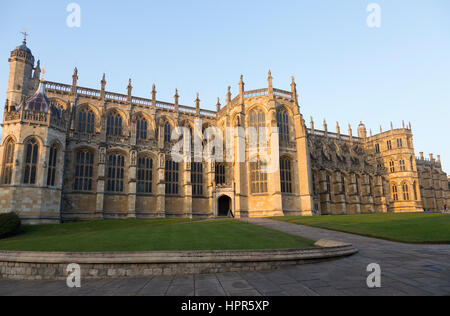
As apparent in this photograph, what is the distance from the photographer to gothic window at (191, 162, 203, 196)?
38.9 m

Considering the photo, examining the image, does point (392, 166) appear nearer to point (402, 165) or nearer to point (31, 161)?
point (402, 165)

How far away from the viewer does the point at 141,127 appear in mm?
Answer: 38344

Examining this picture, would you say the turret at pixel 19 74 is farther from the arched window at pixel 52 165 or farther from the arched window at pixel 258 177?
the arched window at pixel 258 177

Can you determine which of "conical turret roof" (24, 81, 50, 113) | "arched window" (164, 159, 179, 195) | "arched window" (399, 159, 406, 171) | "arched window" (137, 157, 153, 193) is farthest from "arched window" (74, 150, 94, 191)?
"arched window" (399, 159, 406, 171)

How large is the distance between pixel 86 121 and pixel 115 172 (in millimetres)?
7507

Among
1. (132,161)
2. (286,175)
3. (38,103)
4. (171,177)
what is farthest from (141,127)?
(286,175)

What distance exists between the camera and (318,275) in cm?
884

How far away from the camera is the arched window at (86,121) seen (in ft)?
114

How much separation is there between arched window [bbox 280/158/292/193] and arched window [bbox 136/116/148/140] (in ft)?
64.1

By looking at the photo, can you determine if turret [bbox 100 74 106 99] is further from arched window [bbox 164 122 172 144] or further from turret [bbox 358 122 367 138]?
turret [bbox 358 122 367 138]

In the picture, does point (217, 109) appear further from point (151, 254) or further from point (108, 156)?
point (151, 254)

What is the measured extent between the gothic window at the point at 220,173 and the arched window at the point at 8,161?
23.6 meters

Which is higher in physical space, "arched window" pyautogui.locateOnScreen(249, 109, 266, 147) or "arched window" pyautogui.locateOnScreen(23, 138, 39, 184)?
"arched window" pyautogui.locateOnScreen(249, 109, 266, 147)

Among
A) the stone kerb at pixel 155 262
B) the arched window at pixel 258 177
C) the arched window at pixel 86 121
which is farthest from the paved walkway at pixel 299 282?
the arched window at pixel 86 121
